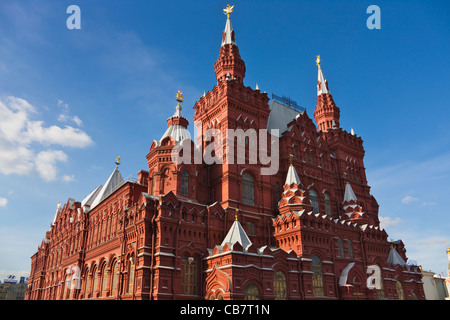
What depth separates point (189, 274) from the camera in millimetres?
26547

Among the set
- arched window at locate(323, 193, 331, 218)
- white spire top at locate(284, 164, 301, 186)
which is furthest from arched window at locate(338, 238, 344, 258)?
white spire top at locate(284, 164, 301, 186)

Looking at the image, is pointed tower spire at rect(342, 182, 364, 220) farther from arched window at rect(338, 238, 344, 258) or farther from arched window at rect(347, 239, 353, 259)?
arched window at rect(338, 238, 344, 258)

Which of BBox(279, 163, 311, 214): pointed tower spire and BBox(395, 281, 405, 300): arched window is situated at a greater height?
BBox(279, 163, 311, 214): pointed tower spire

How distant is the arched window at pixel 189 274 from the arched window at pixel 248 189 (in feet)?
25.1

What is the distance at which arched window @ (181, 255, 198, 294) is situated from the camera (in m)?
26.1

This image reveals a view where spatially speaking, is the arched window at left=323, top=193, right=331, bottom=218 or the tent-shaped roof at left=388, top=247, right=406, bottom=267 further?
the arched window at left=323, top=193, right=331, bottom=218

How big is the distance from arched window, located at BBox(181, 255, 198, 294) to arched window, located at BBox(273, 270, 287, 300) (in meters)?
5.83

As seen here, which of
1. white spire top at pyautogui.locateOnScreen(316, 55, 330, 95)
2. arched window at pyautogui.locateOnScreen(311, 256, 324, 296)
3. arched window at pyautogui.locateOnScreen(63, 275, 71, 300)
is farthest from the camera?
white spire top at pyautogui.locateOnScreen(316, 55, 330, 95)

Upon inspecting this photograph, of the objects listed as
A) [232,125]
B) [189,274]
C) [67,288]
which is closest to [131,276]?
[189,274]

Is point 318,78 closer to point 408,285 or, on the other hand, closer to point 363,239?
point 363,239

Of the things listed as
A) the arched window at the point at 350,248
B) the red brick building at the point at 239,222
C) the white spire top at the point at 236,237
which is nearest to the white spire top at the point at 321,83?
the red brick building at the point at 239,222

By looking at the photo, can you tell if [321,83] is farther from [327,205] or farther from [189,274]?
[189,274]
